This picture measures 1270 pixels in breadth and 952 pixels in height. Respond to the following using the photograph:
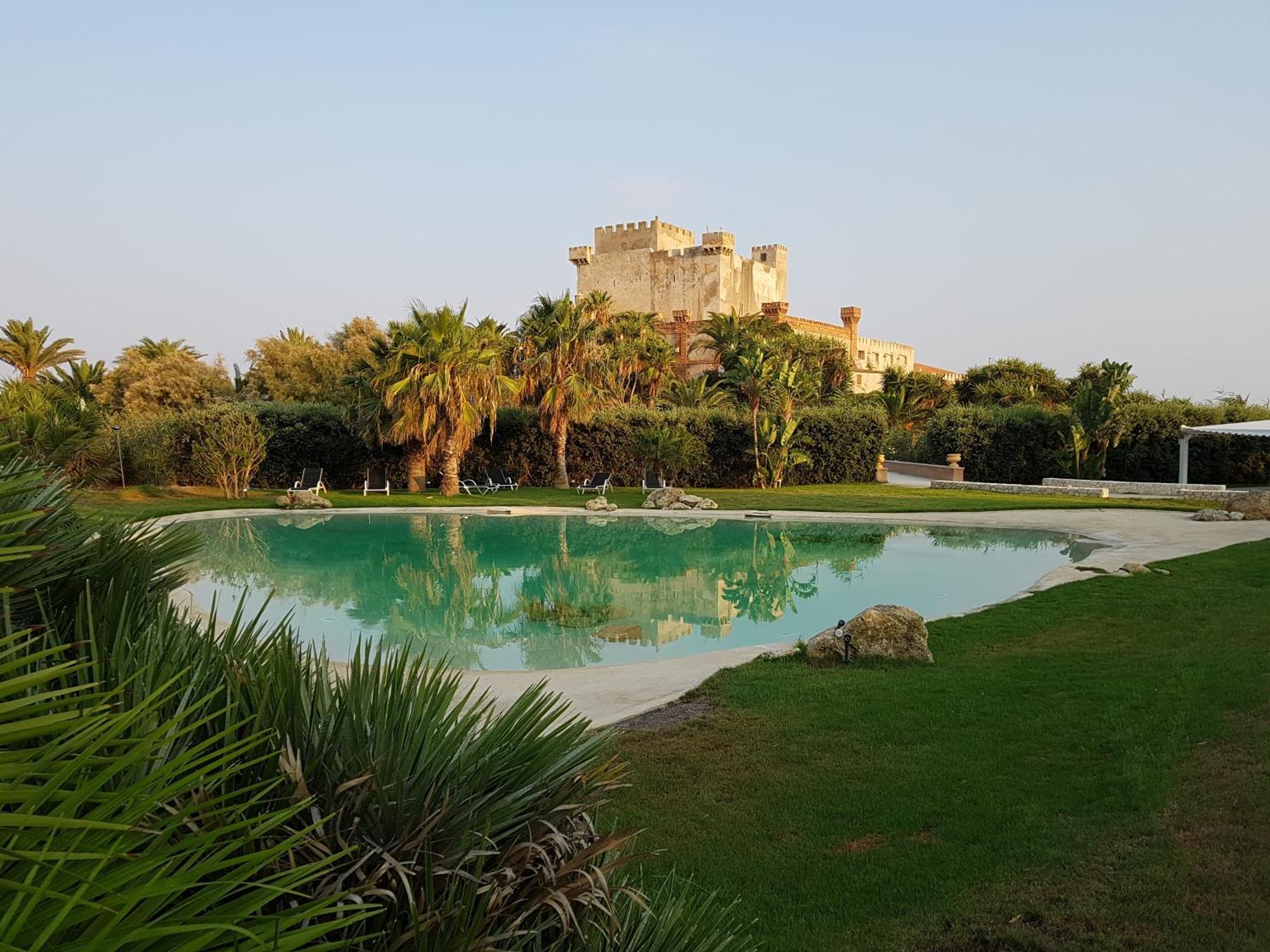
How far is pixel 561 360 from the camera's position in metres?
27.7

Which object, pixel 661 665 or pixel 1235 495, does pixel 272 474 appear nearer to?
pixel 661 665

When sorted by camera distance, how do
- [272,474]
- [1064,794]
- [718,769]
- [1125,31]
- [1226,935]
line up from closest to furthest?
[1226,935] < [1064,794] < [718,769] < [1125,31] < [272,474]

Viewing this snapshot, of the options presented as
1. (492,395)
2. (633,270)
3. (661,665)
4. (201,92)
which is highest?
(633,270)

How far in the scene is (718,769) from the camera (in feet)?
17.9

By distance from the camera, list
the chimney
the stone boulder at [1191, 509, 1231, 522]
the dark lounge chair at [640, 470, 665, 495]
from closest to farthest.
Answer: the stone boulder at [1191, 509, 1231, 522], the dark lounge chair at [640, 470, 665, 495], the chimney

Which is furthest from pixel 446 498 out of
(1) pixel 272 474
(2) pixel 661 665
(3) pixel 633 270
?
(3) pixel 633 270

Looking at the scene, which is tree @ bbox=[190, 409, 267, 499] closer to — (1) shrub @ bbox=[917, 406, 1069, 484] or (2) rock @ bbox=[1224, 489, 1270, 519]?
(1) shrub @ bbox=[917, 406, 1069, 484]

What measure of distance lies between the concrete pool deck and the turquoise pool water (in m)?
0.61

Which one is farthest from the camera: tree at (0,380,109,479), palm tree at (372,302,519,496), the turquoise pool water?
palm tree at (372,302,519,496)

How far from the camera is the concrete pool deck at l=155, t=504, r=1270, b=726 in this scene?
289 inches

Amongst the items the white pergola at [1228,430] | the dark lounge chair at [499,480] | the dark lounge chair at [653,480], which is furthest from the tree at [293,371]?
the white pergola at [1228,430]

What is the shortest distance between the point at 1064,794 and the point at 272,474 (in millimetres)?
26882

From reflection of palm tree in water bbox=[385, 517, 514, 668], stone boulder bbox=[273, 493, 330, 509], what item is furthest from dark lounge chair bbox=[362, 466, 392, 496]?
reflection of palm tree in water bbox=[385, 517, 514, 668]

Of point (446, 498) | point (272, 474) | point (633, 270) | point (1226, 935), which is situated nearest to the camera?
point (1226, 935)
